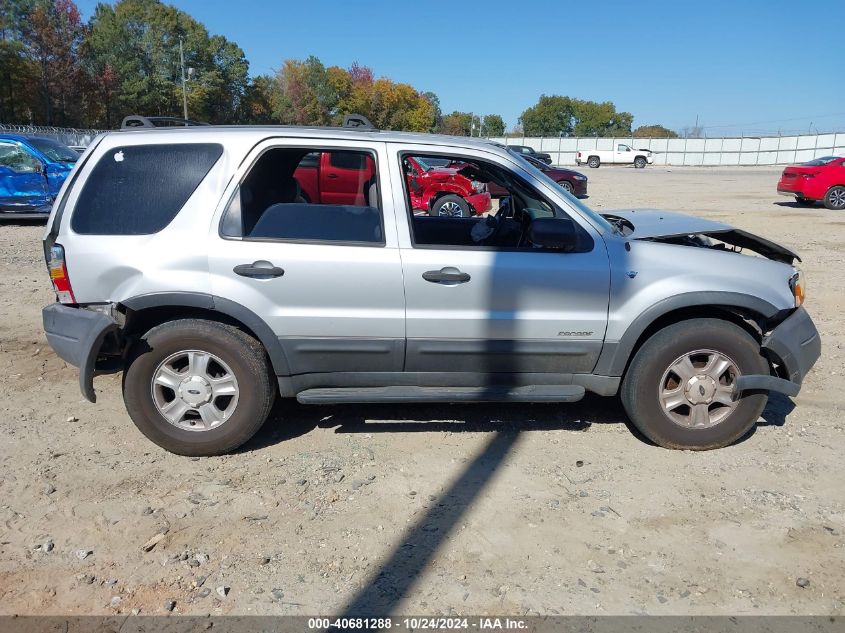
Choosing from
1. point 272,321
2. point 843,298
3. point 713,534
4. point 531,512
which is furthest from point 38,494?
point 843,298

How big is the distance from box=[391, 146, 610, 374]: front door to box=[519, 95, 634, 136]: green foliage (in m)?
113

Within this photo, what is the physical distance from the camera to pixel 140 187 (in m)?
3.85

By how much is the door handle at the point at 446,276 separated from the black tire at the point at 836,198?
1731cm

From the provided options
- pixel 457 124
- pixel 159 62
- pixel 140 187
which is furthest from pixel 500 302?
pixel 457 124

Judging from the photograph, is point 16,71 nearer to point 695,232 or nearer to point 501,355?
point 501,355

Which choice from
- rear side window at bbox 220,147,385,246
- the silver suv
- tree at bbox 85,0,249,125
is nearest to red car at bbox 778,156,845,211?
the silver suv

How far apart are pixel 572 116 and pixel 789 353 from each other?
11870cm

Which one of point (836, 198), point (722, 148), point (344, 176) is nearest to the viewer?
point (344, 176)

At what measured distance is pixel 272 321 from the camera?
3.78 meters

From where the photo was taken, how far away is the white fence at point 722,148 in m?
53.1

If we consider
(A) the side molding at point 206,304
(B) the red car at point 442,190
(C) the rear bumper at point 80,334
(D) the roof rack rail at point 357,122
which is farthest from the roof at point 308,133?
(B) the red car at point 442,190

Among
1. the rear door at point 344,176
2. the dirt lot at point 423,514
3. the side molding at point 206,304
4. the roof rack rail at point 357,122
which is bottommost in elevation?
the dirt lot at point 423,514

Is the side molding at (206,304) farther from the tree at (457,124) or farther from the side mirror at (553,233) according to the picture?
the tree at (457,124)

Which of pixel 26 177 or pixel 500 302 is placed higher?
pixel 26 177
